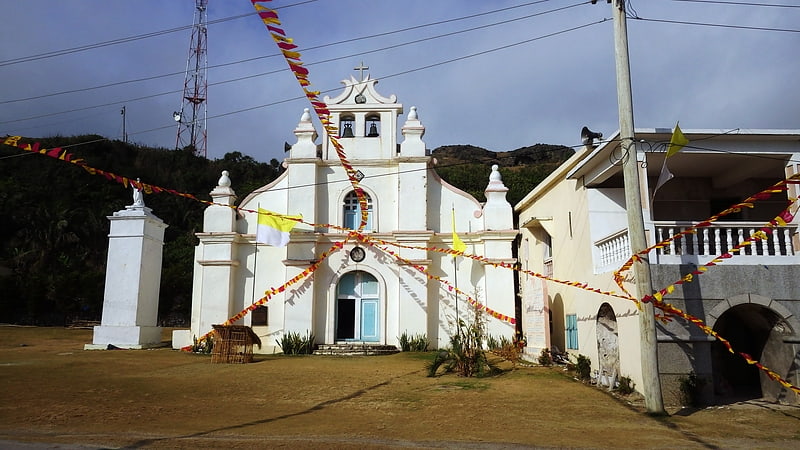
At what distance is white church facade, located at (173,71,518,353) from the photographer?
690 inches

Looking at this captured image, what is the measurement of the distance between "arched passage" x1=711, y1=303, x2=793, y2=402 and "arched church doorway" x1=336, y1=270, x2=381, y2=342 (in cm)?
948

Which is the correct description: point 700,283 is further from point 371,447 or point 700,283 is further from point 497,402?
point 371,447

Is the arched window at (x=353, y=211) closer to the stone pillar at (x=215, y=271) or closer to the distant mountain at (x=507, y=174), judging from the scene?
the stone pillar at (x=215, y=271)

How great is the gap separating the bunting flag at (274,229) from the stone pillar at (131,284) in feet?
16.4

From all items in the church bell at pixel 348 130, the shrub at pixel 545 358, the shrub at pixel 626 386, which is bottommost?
the shrub at pixel 626 386

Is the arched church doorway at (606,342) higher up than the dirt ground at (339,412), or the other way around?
the arched church doorway at (606,342)

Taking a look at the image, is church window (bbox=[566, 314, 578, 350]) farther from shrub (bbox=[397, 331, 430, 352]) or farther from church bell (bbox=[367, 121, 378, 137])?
church bell (bbox=[367, 121, 378, 137])

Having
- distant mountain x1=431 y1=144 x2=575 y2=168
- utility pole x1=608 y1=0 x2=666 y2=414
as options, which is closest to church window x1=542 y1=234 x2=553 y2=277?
utility pole x1=608 y1=0 x2=666 y2=414

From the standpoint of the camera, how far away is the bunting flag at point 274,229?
54.7 ft

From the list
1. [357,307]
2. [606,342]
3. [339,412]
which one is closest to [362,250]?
[357,307]

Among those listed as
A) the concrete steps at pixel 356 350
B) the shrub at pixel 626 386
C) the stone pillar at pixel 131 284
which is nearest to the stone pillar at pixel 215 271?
the stone pillar at pixel 131 284

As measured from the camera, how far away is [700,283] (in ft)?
31.5

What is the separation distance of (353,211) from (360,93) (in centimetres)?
391

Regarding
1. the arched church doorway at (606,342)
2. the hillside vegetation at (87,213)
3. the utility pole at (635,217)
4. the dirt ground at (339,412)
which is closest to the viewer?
the dirt ground at (339,412)
